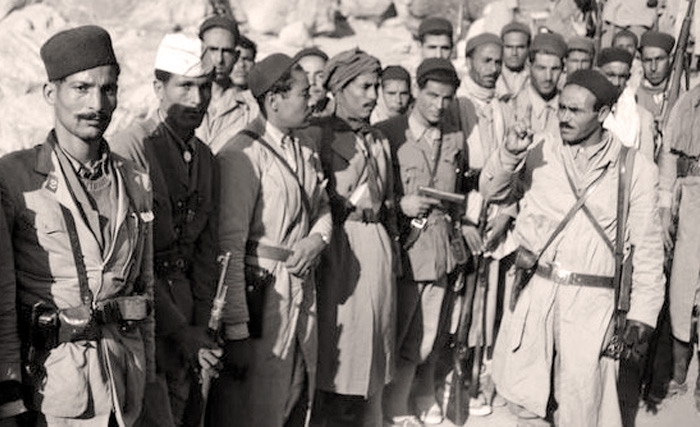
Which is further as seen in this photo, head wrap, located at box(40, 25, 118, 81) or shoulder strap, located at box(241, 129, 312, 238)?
shoulder strap, located at box(241, 129, 312, 238)

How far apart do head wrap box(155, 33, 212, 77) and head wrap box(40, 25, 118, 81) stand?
38.7 inches

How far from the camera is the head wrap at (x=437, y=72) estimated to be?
6145mm

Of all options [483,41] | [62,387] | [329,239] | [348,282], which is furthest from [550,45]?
[62,387]

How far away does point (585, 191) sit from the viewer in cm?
541

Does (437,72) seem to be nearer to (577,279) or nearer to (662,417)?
(577,279)

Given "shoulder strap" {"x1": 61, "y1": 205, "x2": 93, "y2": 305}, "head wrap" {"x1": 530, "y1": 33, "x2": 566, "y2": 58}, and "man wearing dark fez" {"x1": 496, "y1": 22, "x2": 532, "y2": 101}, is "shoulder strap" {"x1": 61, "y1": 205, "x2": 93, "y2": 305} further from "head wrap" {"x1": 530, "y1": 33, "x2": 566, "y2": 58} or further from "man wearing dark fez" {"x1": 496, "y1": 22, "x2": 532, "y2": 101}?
"man wearing dark fez" {"x1": 496, "y1": 22, "x2": 532, "y2": 101}

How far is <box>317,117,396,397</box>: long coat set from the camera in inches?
220

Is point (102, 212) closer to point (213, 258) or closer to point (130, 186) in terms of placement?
point (130, 186)

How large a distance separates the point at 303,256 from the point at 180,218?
2.67 feet

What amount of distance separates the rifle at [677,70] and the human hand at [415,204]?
10.4 ft

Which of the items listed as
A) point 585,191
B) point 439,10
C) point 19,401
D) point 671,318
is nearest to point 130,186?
point 19,401

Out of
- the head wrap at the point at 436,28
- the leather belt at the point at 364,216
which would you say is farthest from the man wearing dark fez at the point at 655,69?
the leather belt at the point at 364,216

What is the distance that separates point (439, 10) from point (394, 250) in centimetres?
850

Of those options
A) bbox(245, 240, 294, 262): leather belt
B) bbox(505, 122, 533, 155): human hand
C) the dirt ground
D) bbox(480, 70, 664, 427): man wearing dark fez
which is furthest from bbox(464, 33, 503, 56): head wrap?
bbox(245, 240, 294, 262): leather belt
